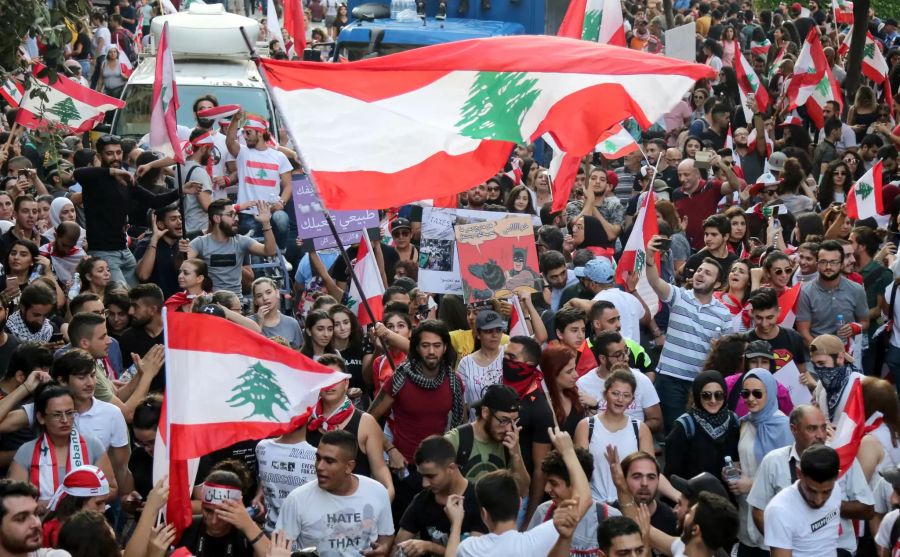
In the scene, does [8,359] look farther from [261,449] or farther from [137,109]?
[137,109]

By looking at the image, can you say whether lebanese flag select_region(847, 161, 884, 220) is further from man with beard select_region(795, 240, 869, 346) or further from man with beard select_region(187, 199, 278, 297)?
man with beard select_region(187, 199, 278, 297)

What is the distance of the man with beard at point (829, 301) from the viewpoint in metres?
10.9

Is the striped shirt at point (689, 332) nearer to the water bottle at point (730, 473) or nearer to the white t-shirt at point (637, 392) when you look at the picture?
the white t-shirt at point (637, 392)

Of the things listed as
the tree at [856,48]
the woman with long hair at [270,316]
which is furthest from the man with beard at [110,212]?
the tree at [856,48]

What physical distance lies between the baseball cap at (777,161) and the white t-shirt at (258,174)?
4.90 m

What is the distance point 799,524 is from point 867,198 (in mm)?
6842

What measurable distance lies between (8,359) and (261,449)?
→ 2335 millimetres

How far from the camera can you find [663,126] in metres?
20.1

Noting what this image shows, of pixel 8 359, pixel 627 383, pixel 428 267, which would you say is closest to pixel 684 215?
pixel 428 267

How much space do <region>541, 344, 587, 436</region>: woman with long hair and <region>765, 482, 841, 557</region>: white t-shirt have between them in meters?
1.72

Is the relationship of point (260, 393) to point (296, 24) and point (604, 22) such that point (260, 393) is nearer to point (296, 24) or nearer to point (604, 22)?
point (604, 22)

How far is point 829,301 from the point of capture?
1089cm

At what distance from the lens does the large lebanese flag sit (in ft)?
26.4

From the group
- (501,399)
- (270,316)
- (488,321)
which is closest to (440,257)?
(270,316)
